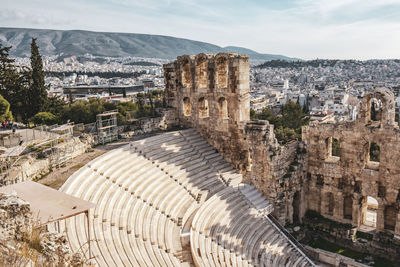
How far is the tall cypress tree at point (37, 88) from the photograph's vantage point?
110 feet

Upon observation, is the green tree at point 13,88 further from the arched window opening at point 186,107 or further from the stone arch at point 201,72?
the stone arch at point 201,72

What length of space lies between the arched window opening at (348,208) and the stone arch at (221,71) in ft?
35.7

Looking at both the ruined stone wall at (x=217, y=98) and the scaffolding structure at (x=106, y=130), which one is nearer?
the scaffolding structure at (x=106, y=130)

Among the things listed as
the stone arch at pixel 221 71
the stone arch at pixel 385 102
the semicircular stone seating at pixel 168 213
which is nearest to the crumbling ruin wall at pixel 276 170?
the semicircular stone seating at pixel 168 213

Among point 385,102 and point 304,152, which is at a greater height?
point 385,102

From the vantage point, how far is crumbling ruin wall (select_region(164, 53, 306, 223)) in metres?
19.3

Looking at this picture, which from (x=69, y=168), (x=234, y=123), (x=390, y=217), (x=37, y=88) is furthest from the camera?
(x=37, y=88)

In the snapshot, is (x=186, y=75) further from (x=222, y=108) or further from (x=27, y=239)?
(x=27, y=239)

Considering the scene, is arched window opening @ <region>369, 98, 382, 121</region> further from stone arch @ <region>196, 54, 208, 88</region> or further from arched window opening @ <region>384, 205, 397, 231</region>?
stone arch @ <region>196, 54, 208, 88</region>

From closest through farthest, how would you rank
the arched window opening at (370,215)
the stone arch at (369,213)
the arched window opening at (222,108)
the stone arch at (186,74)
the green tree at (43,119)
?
the stone arch at (369,213) < the arched window opening at (370,215) < the arched window opening at (222,108) < the stone arch at (186,74) < the green tree at (43,119)

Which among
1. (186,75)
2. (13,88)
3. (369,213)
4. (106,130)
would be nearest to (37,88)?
(13,88)

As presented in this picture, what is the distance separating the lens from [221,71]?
23.8m

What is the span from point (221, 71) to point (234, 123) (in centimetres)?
411

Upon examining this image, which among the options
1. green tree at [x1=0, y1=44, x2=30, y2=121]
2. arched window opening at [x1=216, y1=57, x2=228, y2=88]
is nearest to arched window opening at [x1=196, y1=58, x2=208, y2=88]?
arched window opening at [x1=216, y1=57, x2=228, y2=88]
